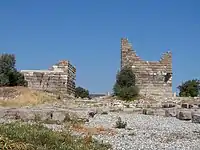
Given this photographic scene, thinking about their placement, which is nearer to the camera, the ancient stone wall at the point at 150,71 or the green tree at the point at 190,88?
the ancient stone wall at the point at 150,71

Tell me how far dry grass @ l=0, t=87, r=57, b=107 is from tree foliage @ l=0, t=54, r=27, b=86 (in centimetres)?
378

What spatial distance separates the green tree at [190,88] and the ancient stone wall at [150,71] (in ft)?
12.3

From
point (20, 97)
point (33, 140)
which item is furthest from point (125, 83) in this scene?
point (33, 140)

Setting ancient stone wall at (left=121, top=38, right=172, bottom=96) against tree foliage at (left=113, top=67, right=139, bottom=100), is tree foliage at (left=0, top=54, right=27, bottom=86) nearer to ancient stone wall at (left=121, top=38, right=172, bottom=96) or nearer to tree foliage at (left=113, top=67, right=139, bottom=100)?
tree foliage at (left=113, top=67, right=139, bottom=100)

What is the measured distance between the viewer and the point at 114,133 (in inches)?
473

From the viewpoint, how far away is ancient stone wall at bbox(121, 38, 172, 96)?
117ft

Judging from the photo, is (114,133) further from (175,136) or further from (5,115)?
(5,115)

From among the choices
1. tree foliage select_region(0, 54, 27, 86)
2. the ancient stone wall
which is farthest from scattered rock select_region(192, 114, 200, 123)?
the ancient stone wall

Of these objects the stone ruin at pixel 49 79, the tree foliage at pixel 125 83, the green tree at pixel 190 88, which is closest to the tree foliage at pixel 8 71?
the stone ruin at pixel 49 79

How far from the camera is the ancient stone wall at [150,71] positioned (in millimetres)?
35531

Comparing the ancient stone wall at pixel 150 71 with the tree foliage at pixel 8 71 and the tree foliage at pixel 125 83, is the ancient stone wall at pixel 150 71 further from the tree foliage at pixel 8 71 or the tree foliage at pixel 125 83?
the tree foliage at pixel 8 71

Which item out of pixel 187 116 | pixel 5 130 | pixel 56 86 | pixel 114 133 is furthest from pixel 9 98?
pixel 5 130

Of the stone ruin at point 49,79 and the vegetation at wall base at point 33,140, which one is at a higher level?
the stone ruin at point 49,79

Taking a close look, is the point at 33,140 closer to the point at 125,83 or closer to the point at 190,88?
the point at 125,83
